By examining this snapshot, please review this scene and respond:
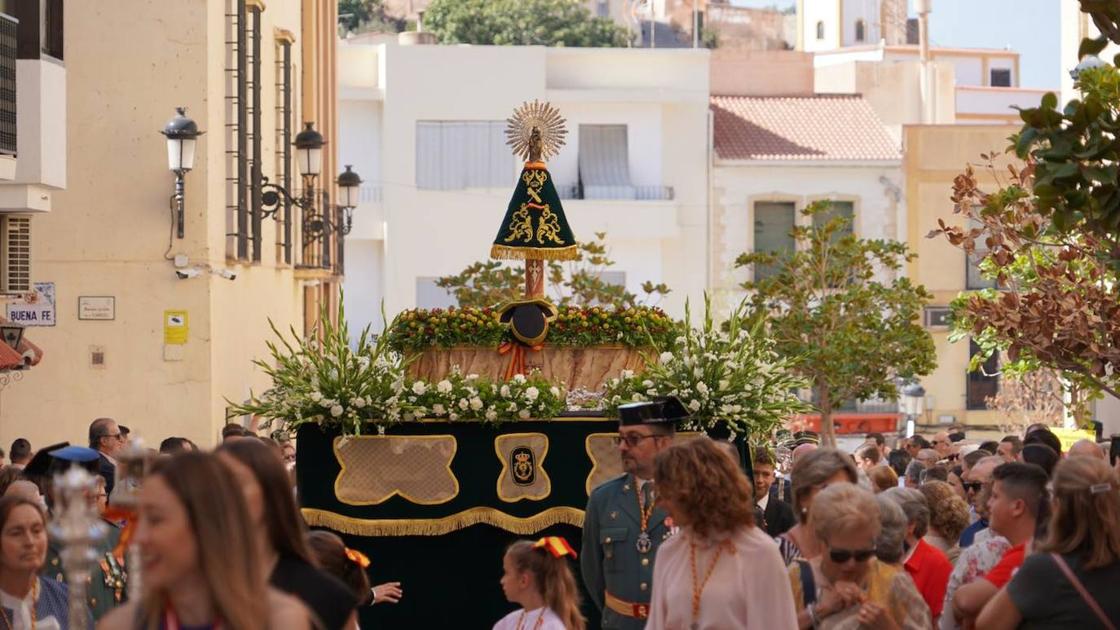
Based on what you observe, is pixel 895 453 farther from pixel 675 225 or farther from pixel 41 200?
pixel 675 225

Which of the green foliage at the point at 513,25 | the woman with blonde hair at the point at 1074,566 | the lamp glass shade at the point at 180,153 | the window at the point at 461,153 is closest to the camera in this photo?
the woman with blonde hair at the point at 1074,566

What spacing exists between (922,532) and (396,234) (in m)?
35.6

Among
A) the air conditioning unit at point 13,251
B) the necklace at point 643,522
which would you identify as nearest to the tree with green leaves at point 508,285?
the air conditioning unit at point 13,251

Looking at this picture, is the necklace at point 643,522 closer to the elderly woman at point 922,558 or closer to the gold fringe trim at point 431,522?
the elderly woman at point 922,558

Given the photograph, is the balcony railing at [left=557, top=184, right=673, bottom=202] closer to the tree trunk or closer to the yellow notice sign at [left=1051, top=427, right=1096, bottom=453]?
the tree trunk

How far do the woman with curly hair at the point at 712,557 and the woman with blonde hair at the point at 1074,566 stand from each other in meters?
0.69

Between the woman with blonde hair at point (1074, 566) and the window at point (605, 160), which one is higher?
the window at point (605, 160)

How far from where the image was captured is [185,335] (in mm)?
20547

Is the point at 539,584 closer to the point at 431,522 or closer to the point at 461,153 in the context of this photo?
the point at 431,522

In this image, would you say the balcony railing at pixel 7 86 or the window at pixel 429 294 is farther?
the window at pixel 429 294

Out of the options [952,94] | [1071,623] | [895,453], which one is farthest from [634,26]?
[1071,623]

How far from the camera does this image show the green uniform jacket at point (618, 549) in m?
8.06

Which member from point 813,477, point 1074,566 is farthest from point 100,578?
point 1074,566

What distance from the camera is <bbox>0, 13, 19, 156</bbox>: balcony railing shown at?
16.7 meters
